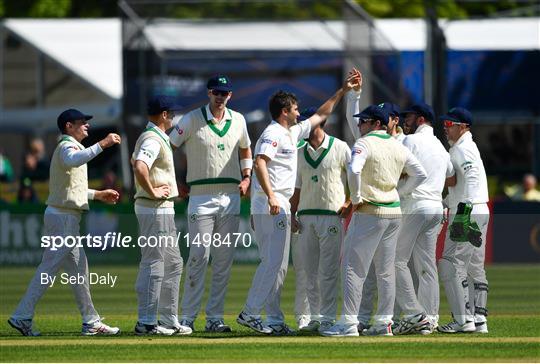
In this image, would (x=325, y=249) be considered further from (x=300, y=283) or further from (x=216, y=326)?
(x=216, y=326)

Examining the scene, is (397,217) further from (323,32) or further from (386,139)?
(323,32)

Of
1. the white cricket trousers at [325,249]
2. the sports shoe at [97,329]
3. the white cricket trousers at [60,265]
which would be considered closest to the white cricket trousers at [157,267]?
the sports shoe at [97,329]

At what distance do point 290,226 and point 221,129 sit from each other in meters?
1.16

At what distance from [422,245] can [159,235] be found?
2.62 meters

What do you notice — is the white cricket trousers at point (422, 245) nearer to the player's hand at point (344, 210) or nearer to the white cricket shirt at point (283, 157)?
the player's hand at point (344, 210)

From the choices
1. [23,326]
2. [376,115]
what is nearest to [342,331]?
[376,115]

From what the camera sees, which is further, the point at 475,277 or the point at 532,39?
the point at 532,39

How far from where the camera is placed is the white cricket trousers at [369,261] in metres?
14.0

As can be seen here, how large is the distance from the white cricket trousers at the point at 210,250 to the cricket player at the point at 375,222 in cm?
114

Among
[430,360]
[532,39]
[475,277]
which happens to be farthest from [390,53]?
[430,360]

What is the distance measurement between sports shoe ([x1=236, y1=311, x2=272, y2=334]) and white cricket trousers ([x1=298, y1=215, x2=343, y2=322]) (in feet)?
2.24

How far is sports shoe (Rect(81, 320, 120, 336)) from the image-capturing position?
14.4m

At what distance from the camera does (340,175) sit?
49.0 ft

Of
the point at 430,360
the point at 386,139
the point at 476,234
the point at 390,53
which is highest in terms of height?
the point at 390,53
